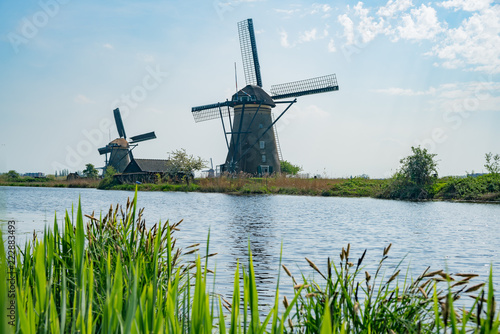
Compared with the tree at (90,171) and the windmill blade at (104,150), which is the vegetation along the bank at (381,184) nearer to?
the windmill blade at (104,150)

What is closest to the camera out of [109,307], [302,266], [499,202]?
[109,307]

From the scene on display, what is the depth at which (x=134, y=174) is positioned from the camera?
150 ft

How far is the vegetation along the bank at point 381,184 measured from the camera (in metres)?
25.5

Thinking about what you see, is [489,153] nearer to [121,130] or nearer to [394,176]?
[394,176]

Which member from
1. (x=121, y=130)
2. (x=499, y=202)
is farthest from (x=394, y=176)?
(x=121, y=130)

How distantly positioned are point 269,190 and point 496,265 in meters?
24.6

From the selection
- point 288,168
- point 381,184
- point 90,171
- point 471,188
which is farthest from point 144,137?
point 471,188

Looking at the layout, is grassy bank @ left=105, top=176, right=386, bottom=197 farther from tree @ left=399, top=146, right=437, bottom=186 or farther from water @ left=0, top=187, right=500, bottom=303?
water @ left=0, top=187, right=500, bottom=303

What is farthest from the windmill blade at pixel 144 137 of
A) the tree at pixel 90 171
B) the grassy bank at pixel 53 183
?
the tree at pixel 90 171

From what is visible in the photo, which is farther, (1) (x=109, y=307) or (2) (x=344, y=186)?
(2) (x=344, y=186)

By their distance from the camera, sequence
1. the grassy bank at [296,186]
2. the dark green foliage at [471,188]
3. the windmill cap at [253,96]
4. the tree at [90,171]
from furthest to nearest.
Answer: the tree at [90,171] < the windmill cap at [253,96] < the grassy bank at [296,186] < the dark green foliage at [471,188]

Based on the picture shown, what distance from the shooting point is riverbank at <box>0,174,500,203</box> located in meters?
25.0

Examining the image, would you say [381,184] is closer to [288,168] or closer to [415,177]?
[415,177]

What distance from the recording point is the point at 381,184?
2950 cm
